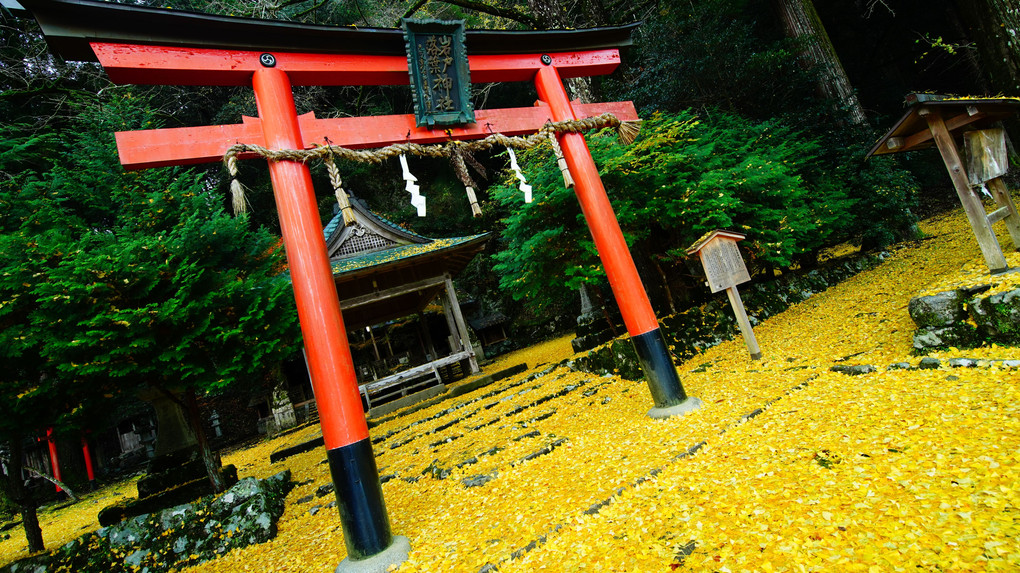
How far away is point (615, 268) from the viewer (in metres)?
4.41

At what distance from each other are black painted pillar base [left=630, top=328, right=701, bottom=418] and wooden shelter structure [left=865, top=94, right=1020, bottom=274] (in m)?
3.47

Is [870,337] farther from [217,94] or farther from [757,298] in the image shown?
[217,94]

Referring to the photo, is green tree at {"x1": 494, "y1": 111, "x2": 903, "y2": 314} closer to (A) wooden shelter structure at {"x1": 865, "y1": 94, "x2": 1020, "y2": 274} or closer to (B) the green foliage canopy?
(A) wooden shelter structure at {"x1": 865, "y1": 94, "x2": 1020, "y2": 274}

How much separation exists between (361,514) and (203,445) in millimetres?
3765

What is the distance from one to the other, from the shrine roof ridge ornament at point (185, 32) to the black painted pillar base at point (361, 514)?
356cm

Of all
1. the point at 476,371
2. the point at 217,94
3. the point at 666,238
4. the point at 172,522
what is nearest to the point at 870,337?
the point at 666,238

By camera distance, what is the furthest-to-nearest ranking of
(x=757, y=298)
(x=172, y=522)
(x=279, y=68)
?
(x=757, y=298), (x=172, y=522), (x=279, y=68)

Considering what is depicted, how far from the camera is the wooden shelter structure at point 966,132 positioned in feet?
14.0

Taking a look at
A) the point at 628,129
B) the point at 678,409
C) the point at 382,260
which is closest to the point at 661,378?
the point at 678,409

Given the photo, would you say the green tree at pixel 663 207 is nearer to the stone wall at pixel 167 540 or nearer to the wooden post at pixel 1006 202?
the wooden post at pixel 1006 202

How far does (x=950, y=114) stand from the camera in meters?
4.66

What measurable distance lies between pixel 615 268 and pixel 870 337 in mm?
3159

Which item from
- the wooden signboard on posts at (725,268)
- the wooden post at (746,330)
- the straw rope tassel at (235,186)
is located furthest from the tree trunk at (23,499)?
the wooden post at (746,330)

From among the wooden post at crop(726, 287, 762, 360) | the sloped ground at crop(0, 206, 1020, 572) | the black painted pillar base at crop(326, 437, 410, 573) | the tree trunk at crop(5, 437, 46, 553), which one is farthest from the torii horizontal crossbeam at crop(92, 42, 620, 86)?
the tree trunk at crop(5, 437, 46, 553)
